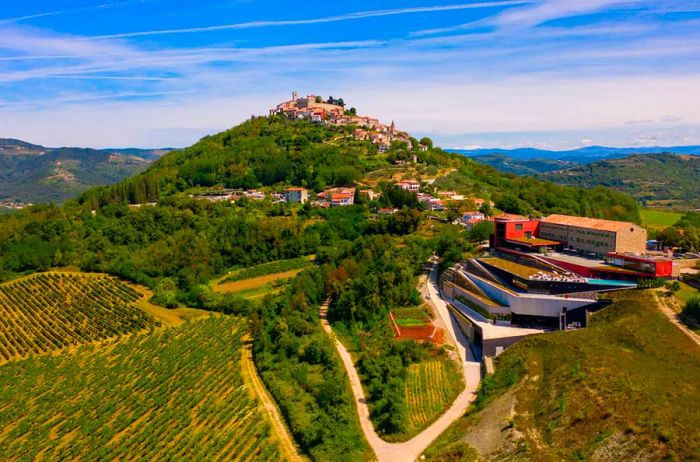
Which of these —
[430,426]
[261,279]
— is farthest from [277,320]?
[430,426]

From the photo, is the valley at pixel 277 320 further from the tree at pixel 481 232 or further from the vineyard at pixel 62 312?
the tree at pixel 481 232

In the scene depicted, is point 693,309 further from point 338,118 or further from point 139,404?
point 338,118

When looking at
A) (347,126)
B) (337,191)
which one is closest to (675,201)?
(347,126)

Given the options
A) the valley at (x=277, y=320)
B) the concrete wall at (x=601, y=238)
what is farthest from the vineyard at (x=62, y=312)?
the concrete wall at (x=601, y=238)

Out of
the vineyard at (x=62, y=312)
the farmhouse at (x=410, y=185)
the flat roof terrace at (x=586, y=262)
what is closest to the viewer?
the flat roof terrace at (x=586, y=262)

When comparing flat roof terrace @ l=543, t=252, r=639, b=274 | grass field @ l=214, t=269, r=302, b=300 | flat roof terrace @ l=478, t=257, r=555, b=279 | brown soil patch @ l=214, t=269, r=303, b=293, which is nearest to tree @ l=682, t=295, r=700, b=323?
flat roof terrace @ l=543, t=252, r=639, b=274
